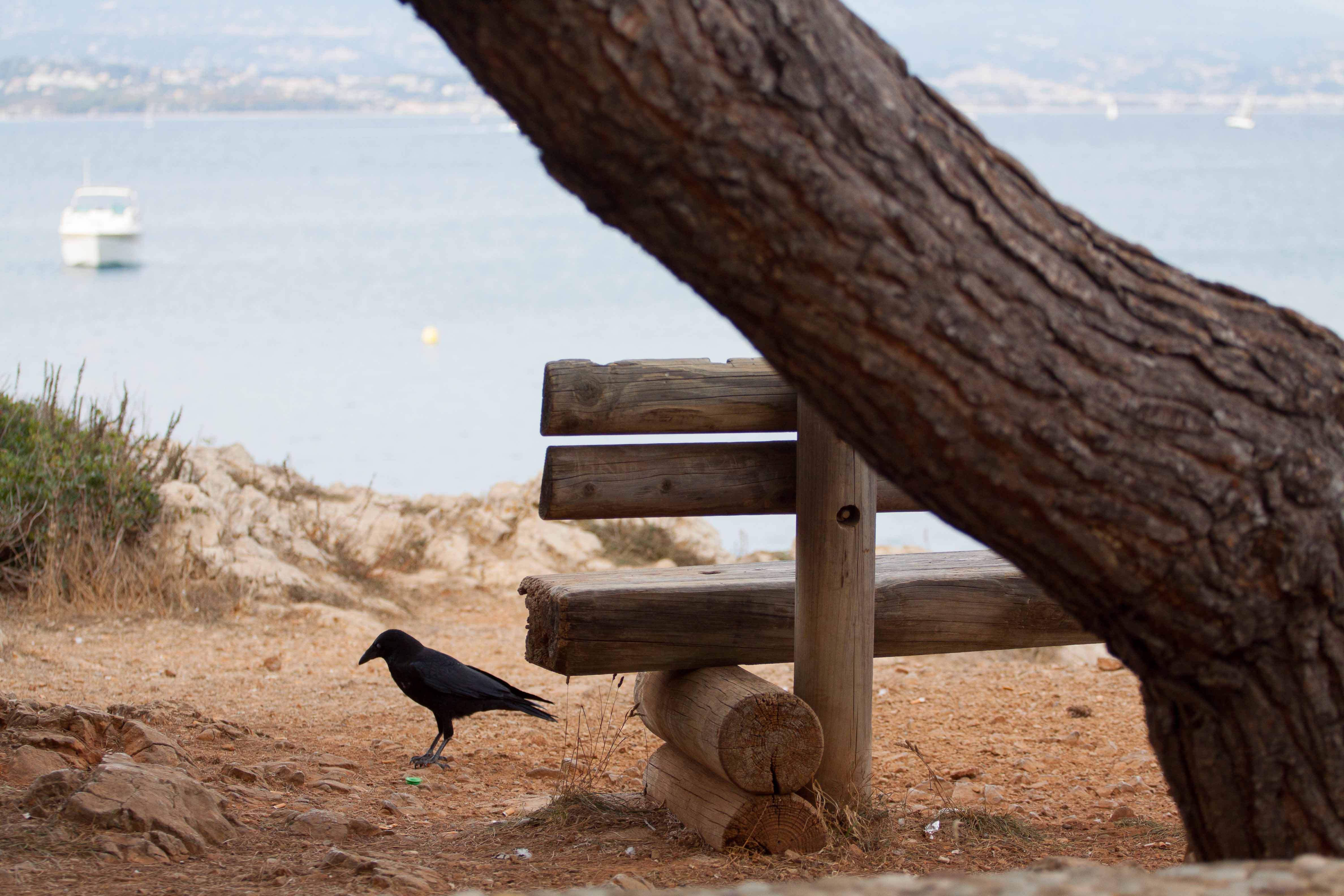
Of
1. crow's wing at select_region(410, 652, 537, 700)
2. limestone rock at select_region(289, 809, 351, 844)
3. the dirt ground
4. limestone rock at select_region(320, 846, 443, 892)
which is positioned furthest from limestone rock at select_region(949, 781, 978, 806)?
limestone rock at select_region(289, 809, 351, 844)

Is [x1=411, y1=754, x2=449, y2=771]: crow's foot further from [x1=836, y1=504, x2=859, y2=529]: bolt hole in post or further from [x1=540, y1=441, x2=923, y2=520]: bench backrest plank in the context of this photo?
[x1=836, y1=504, x2=859, y2=529]: bolt hole in post

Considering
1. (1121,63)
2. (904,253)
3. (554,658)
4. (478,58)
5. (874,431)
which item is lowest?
(554,658)

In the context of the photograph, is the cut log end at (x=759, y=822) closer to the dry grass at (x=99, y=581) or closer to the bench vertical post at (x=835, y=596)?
the bench vertical post at (x=835, y=596)

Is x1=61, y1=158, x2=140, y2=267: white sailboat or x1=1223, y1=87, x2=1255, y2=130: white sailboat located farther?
x1=1223, y1=87, x2=1255, y2=130: white sailboat

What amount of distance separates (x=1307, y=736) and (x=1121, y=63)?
163m

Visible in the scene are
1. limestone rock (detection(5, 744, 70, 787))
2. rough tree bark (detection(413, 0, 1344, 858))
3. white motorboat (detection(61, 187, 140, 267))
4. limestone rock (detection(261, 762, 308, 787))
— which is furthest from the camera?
white motorboat (detection(61, 187, 140, 267))

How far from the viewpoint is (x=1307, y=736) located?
2.13 meters

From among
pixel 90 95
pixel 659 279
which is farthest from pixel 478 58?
pixel 90 95

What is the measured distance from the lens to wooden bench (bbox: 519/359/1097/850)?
3.58m

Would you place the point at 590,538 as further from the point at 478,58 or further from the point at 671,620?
the point at 478,58

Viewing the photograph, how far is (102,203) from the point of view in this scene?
50.2m

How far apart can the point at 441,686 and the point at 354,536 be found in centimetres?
418

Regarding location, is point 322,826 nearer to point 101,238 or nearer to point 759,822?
point 759,822

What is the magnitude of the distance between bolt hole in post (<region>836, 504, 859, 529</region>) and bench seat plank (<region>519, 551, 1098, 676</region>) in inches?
14.0
